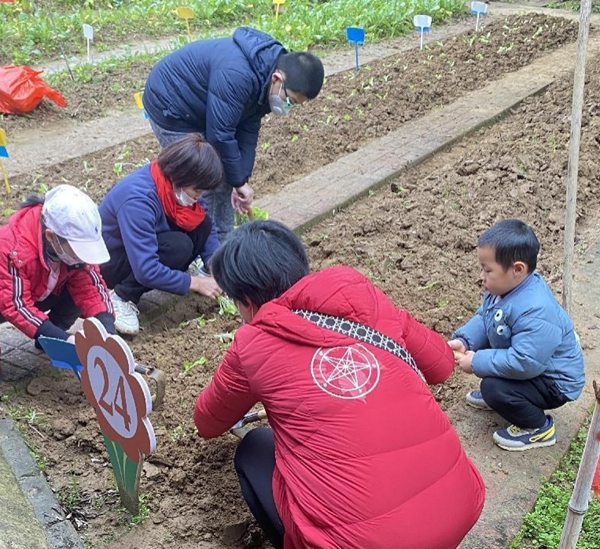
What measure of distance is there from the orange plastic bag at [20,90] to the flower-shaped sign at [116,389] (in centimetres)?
520

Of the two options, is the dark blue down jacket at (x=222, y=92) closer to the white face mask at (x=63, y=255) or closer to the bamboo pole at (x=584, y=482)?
the white face mask at (x=63, y=255)

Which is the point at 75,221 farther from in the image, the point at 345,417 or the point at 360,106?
the point at 360,106

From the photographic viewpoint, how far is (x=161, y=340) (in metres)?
3.91

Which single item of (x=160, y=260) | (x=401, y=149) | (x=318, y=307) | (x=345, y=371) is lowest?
(x=401, y=149)

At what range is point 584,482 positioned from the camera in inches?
80.7

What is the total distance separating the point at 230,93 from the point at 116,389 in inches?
85.4

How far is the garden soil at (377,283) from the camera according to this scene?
2.75m

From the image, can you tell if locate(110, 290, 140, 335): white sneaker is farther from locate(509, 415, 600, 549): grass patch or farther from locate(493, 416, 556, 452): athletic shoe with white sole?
locate(509, 415, 600, 549): grass patch

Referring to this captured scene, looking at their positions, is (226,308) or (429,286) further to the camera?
(429,286)

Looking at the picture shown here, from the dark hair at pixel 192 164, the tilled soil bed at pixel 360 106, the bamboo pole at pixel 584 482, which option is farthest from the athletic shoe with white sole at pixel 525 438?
the tilled soil bed at pixel 360 106

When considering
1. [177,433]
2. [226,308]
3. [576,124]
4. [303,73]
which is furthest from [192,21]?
[177,433]

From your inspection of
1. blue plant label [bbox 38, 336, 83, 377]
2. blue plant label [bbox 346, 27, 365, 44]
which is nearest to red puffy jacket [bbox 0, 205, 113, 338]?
blue plant label [bbox 38, 336, 83, 377]

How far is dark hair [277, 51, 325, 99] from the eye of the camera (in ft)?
12.5

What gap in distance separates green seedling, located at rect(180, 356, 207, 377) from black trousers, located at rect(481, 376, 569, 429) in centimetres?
139
